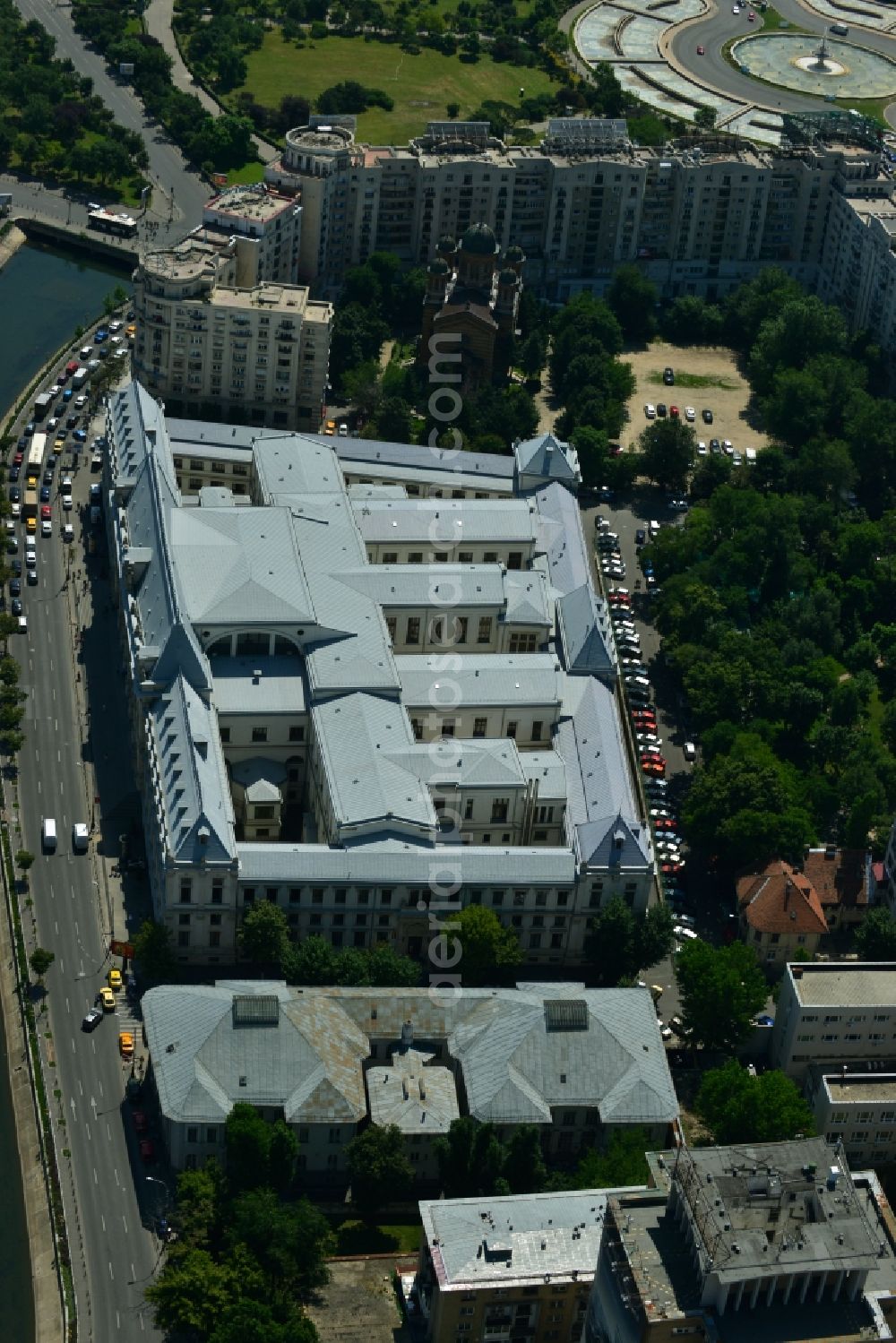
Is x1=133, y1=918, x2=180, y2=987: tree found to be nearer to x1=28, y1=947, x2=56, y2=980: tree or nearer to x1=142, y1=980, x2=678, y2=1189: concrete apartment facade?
x1=28, y1=947, x2=56, y2=980: tree

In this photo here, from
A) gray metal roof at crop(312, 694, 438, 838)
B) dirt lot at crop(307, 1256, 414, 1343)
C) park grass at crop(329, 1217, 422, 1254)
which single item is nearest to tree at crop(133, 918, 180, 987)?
gray metal roof at crop(312, 694, 438, 838)

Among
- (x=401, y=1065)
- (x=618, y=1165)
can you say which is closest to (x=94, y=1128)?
(x=401, y=1065)

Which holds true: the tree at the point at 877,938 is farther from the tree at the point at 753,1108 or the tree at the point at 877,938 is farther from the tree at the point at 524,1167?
the tree at the point at 524,1167

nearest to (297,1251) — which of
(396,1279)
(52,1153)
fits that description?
(396,1279)

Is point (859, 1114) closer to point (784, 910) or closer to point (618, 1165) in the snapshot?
point (618, 1165)

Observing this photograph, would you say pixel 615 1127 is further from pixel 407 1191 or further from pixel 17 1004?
pixel 17 1004

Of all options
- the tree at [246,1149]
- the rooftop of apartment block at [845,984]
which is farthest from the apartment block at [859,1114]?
the tree at [246,1149]
